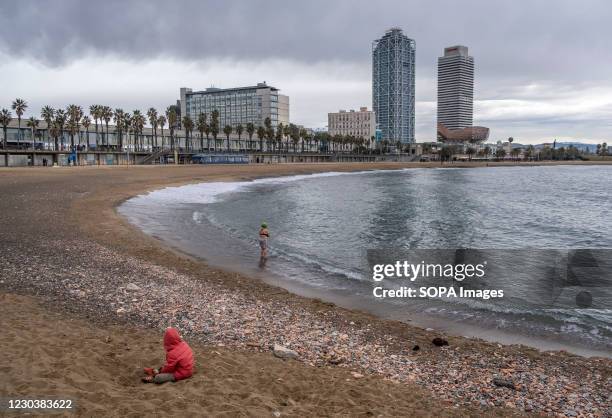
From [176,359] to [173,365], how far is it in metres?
0.11

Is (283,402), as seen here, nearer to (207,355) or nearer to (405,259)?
(207,355)

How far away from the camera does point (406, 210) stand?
41.2 metres

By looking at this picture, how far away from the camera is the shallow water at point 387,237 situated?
12.9m

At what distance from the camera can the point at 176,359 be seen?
7434mm

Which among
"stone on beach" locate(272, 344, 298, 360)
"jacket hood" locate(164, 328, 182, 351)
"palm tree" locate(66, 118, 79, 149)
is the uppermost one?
"palm tree" locate(66, 118, 79, 149)

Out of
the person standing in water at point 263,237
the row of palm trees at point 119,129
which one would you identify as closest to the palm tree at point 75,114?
the row of palm trees at point 119,129

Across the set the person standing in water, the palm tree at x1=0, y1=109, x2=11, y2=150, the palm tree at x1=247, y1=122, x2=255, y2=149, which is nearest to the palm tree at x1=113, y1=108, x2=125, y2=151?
the palm tree at x1=0, y1=109, x2=11, y2=150

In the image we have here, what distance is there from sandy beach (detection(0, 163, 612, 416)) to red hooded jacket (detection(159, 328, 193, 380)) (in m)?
Answer: 0.22

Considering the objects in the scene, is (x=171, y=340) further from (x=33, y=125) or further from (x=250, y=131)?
(x=250, y=131)

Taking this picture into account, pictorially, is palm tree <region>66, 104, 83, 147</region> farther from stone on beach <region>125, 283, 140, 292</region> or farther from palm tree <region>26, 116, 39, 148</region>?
stone on beach <region>125, 283, 140, 292</region>

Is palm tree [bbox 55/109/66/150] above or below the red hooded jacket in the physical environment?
above

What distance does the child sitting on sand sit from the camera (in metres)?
7.35

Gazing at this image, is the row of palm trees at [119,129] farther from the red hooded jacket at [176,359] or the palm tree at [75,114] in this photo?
the red hooded jacket at [176,359]

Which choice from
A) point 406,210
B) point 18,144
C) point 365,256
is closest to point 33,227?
point 365,256
